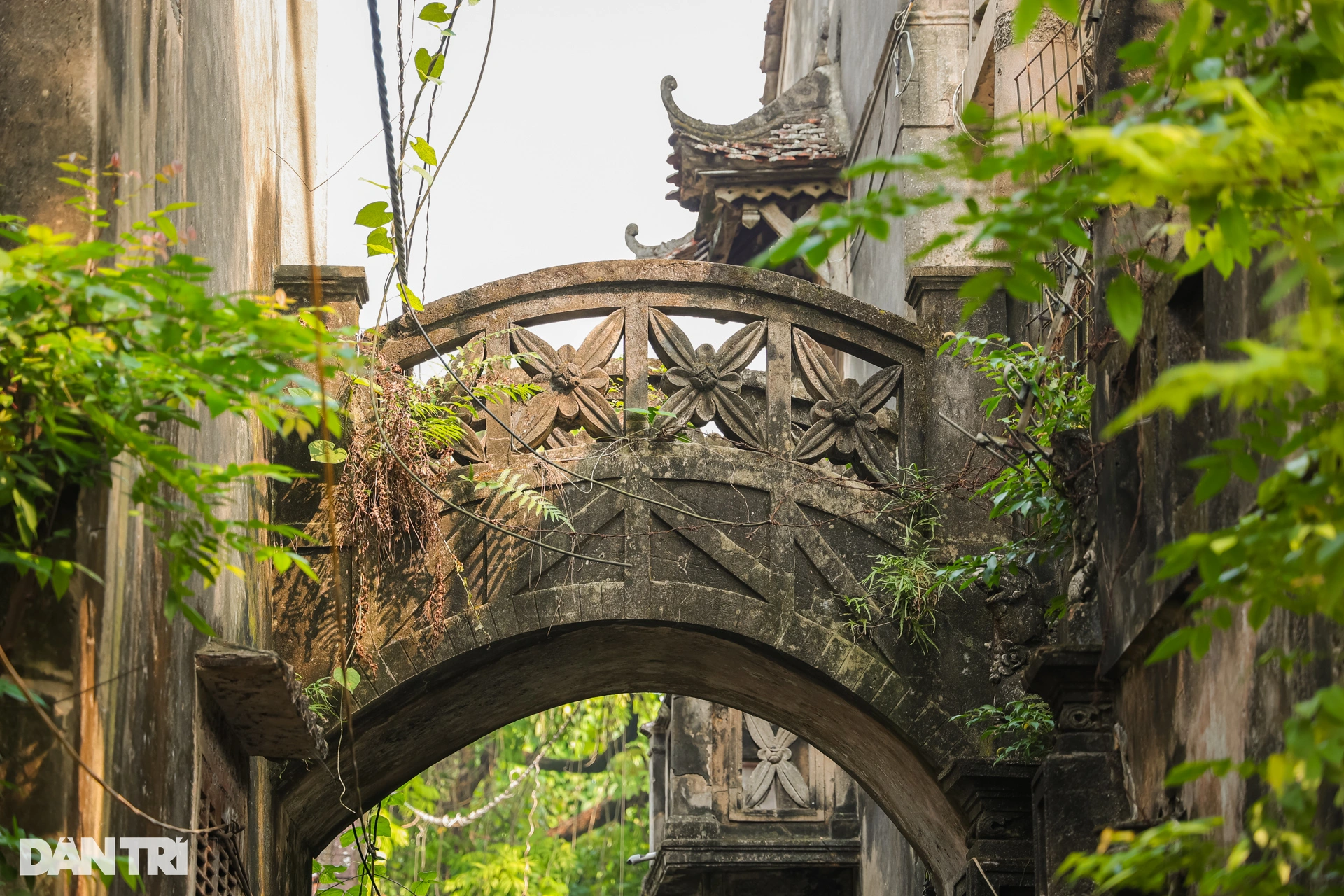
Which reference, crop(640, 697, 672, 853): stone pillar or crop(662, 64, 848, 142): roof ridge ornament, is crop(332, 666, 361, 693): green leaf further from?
crop(640, 697, 672, 853): stone pillar

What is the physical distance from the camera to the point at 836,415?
686cm

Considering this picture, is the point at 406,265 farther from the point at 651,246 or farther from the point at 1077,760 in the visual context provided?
the point at 651,246

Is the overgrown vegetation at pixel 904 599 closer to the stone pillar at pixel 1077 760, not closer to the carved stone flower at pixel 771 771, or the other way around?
the stone pillar at pixel 1077 760

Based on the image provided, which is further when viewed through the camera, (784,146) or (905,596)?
(784,146)

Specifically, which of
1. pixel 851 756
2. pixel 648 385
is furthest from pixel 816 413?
pixel 851 756

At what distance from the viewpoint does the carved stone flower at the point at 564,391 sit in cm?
670

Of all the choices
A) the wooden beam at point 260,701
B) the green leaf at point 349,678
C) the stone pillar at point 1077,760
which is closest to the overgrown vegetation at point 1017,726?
the stone pillar at point 1077,760

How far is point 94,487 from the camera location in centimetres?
394

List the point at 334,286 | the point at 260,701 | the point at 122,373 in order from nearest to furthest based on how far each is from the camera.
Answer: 1. the point at 122,373
2. the point at 260,701
3. the point at 334,286

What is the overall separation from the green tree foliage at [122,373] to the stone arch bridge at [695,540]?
2.80 m

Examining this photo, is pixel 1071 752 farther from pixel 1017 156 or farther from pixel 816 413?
pixel 1017 156

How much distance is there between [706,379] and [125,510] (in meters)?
3.15

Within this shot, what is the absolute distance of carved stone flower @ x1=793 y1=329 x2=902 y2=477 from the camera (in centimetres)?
685

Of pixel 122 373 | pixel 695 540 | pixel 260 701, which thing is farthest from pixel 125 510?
pixel 695 540
